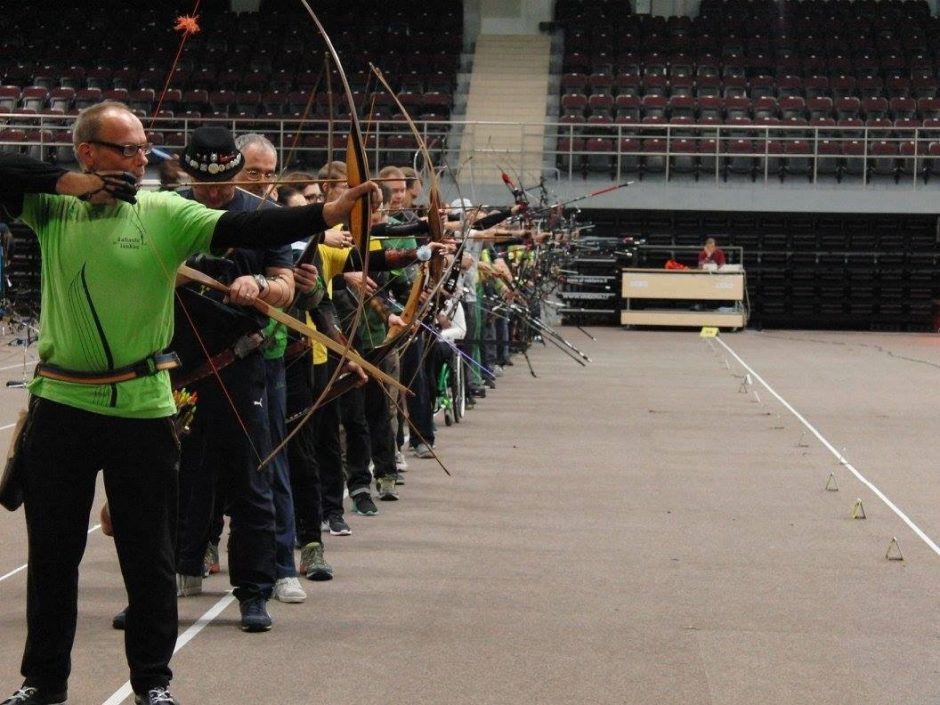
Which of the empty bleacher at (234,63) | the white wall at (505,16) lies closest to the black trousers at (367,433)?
the empty bleacher at (234,63)

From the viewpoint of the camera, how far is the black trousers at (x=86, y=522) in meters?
3.70

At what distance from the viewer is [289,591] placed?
5.23m

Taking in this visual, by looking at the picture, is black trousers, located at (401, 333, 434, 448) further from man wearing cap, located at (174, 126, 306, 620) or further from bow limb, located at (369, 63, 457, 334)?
man wearing cap, located at (174, 126, 306, 620)

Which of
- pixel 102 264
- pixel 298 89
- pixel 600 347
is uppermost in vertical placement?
pixel 298 89

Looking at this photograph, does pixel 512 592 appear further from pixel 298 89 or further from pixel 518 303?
pixel 298 89

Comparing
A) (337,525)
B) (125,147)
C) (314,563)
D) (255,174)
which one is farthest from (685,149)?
(125,147)

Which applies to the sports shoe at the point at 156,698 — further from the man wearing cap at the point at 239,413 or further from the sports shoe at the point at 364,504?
the sports shoe at the point at 364,504

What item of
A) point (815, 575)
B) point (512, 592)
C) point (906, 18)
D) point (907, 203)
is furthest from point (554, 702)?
point (906, 18)

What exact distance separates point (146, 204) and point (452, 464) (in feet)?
18.9

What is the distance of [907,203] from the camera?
934 inches

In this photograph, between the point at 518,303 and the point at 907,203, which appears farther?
the point at 907,203

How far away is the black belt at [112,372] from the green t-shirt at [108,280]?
0.01 m

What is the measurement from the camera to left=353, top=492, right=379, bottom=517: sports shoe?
7207mm

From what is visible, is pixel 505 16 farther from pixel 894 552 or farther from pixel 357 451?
pixel 894 552
